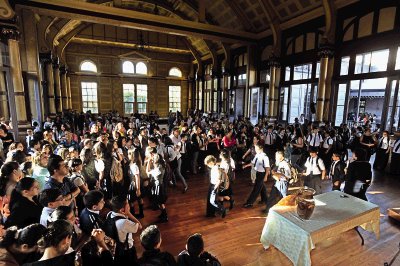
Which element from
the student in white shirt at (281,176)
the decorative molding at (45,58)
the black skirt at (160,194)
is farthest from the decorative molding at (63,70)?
the student in white shirt at (281,176)

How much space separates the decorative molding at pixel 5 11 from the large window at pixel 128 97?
12582mm

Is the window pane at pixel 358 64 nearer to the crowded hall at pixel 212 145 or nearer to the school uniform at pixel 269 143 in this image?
the crowded hall at pixel 212 145

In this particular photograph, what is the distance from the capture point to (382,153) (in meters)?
7.36

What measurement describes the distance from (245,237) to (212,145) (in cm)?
375

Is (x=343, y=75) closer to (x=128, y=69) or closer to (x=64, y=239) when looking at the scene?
(x=64, y=239)

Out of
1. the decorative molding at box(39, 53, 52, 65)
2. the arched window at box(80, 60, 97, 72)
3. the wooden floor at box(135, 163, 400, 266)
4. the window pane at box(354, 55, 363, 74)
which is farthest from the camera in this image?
the arched window at box(80, 60, 97, 72)

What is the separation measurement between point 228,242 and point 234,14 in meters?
13.2

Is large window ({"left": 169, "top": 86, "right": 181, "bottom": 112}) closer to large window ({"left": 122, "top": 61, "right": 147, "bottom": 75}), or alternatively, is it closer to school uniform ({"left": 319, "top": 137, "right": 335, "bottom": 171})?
large window ({"left": 122, "top": 61, "right": 147, "bottom": 75})

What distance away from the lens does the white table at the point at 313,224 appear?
8.80ft

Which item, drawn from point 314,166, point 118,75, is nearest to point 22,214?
point 314,166

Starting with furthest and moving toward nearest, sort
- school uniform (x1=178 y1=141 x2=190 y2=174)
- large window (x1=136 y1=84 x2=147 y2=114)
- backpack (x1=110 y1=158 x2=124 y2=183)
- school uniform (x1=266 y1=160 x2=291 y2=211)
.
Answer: large window (x1=136 y1=84 x2=147 y2=114) → school uniform (x1=178 y1=141 x2=190 y2=174) → school uniform (x1=266 y1=160 x2=291 y2=211) → backpack (x1=110 y1=158 x2=124 y2=183)

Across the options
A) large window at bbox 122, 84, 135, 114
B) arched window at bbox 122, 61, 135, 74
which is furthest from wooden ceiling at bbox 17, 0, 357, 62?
large window at bbox 122, 84, 135, 114

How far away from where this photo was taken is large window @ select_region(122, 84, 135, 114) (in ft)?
65.6

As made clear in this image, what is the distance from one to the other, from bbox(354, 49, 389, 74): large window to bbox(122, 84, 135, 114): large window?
16.6 m
